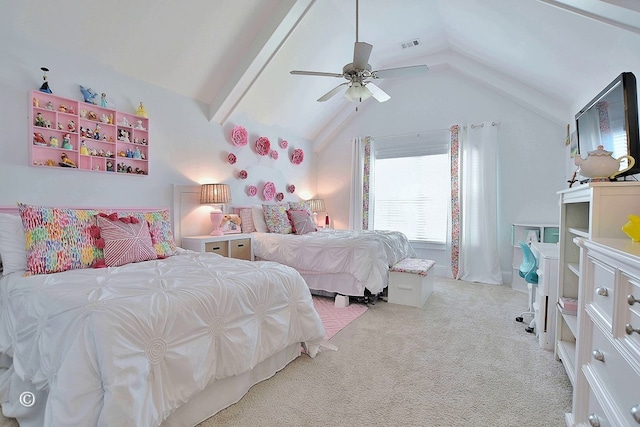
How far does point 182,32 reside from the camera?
3.00 metres

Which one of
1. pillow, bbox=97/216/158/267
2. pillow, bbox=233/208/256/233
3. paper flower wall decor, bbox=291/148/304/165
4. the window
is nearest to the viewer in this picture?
pillow, bbox=97/216/158/267

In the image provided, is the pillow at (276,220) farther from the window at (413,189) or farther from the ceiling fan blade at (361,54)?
the ceiling fan blade at (361,54)

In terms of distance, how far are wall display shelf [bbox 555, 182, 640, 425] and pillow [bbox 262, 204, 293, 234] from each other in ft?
10.0

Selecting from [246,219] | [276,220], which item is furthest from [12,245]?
[276,220]

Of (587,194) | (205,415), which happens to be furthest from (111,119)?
(587,194)

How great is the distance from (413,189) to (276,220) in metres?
2.43

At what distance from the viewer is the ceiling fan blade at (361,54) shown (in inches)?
102

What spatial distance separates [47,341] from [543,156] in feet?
17.5

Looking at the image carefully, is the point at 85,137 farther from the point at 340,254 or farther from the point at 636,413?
the point at 636,413

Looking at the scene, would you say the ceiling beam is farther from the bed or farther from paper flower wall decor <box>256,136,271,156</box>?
the bed

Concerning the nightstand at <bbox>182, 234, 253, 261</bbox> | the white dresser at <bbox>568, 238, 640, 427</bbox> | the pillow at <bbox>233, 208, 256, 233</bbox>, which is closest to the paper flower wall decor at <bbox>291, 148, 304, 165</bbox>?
the pillow at <bbox>233, 208, 256, 233</bbox>

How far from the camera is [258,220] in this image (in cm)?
434

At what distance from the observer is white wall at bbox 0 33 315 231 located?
235 cm

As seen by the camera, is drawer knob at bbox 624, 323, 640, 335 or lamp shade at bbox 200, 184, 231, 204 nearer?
drawer knob at bbox 624, 323, 640, 335
